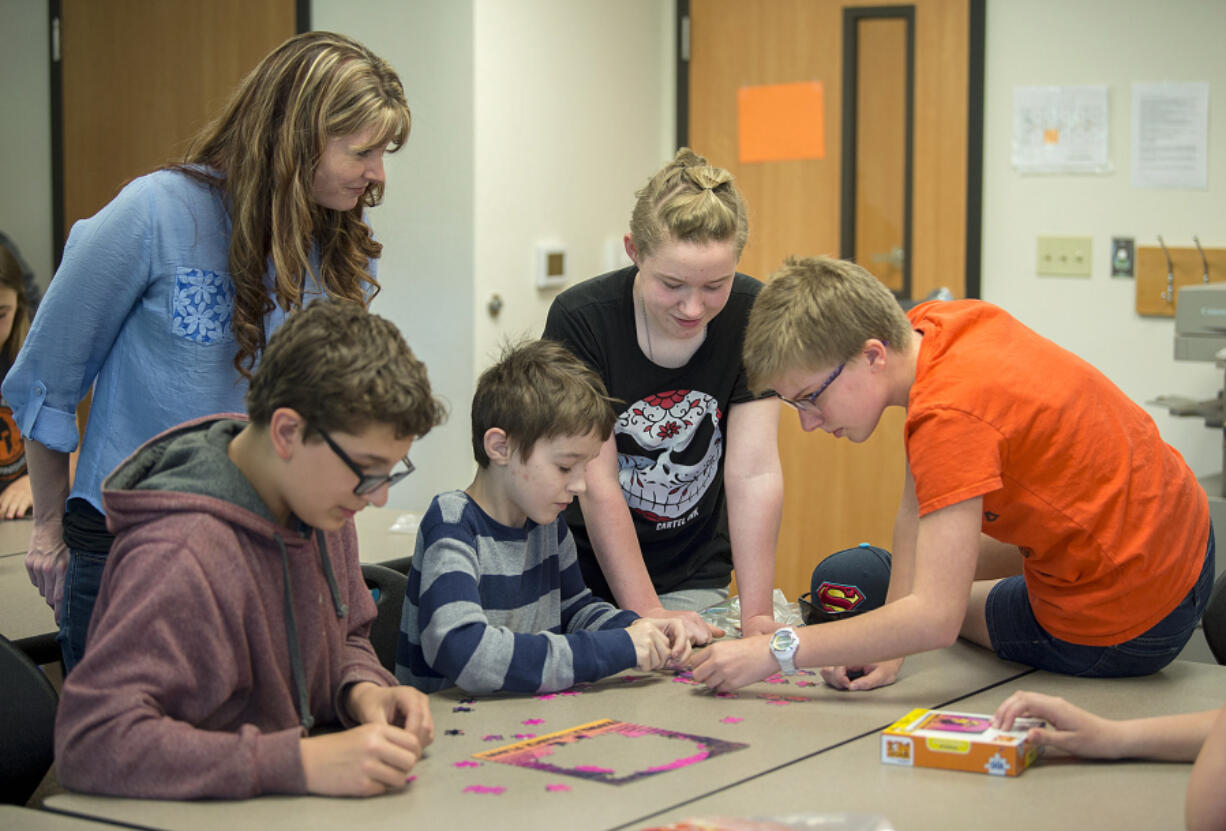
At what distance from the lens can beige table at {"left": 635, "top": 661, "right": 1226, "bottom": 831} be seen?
117 cm

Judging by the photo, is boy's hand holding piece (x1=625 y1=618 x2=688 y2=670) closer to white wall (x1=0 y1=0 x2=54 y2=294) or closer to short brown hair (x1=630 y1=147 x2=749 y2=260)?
short brown hair (x1=630 y1=147 x2=749 y2=260)

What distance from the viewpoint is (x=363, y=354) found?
51.3 inches

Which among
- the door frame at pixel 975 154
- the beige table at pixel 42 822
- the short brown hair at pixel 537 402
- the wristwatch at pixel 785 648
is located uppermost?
the door frame at pixel 975 154

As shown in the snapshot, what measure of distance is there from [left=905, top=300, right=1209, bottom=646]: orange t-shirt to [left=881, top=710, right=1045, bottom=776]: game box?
0.28 meters

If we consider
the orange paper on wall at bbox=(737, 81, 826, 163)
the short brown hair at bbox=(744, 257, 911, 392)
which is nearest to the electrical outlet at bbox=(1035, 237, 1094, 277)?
the orange paper on wall at bbox=(737, 81, 826, 163)

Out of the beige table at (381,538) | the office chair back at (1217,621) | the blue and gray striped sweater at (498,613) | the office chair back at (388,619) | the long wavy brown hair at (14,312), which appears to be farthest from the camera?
the long wavy brown hair at (14,312)

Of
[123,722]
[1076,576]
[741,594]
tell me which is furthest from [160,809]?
[1076,576]

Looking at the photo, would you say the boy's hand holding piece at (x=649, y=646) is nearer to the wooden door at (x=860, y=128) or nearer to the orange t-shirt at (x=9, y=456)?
the orange t-shirt at (x=9, y=456)

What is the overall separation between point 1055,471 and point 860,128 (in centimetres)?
284

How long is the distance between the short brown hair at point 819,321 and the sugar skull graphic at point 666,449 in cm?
35

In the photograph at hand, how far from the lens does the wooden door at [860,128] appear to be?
4066 millimetres

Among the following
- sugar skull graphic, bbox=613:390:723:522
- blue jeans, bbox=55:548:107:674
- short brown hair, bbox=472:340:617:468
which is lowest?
blue jeans, bbox=55:548:107:674

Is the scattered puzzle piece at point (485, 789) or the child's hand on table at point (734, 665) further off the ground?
the child's hand on table at point (734, 665)

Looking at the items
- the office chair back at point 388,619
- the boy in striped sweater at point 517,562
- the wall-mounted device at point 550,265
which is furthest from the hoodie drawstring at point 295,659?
the wall-mounted device at point 550,265
